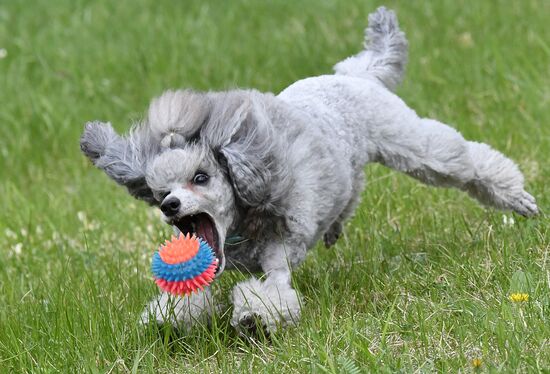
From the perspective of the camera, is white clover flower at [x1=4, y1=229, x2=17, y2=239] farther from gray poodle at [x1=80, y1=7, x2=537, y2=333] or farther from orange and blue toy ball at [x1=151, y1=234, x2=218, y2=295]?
orange and blue toy ball at [x1=151, y1=234, x2=218, y2=295]

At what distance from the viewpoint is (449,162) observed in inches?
188

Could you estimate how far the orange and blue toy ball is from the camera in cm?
354

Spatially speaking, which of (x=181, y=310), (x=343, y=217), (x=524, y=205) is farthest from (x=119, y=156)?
(x=524, y=205)

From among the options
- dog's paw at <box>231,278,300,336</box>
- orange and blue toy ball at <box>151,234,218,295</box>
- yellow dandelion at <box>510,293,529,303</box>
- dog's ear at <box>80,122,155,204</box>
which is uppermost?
dog's ear at <box>80,122,155,204</box>

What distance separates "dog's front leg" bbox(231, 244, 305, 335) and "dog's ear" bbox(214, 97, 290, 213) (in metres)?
0.26

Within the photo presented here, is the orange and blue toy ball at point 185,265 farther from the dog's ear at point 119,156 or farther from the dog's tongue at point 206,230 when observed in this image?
the dog's ear at point 119,156

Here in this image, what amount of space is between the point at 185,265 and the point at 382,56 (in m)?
2.07

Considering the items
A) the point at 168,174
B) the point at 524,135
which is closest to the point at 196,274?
the point at 168,174

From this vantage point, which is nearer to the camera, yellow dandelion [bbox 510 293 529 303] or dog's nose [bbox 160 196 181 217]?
dog's nose [bbox 160 196 181 217]

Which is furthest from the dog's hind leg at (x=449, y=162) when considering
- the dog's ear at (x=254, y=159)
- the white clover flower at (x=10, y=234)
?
the white clover flower at (x=10, y=234)

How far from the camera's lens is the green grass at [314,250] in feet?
12.0

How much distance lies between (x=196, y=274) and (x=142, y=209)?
278 cm

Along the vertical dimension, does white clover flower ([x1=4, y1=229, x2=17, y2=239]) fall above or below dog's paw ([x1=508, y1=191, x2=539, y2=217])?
below

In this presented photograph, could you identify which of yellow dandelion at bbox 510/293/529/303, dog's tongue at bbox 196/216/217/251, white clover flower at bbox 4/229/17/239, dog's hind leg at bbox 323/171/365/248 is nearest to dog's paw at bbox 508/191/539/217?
dog's hind leg at bbox 323/171/365/248
